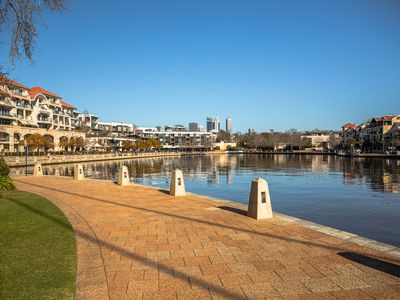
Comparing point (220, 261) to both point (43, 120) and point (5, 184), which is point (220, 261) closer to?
point (5, 184)

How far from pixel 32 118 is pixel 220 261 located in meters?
76.9

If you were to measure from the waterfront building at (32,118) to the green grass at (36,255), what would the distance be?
174 feet

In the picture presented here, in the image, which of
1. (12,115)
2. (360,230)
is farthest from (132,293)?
(12,115)

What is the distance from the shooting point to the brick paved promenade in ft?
14.3

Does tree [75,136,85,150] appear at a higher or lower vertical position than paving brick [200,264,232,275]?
higher

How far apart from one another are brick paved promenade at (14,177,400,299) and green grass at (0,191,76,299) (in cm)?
26

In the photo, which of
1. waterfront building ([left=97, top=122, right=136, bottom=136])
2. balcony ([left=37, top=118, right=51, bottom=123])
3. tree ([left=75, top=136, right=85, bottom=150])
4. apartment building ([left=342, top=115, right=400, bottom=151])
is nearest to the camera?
balcony ([left=37, top=118, right=51, bottom=123])

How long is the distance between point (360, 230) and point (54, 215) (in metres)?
9.94

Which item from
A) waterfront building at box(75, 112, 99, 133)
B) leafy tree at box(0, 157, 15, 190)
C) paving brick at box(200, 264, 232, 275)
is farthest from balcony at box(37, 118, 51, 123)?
paving brick at box(200, 264, 232, 275)

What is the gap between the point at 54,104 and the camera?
8056cm

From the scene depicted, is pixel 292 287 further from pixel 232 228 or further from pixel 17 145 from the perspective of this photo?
pixel 17 145

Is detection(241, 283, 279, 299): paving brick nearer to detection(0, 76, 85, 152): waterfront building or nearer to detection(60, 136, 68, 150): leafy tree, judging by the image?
detection(0, 76, 85, 152): waterfront building

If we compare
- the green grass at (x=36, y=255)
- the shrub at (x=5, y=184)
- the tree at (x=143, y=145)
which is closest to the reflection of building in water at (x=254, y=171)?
the shrub at (x=5, y=184)

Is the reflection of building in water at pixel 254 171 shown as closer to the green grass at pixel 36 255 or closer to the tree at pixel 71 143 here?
the green grass at pixel 36 255
